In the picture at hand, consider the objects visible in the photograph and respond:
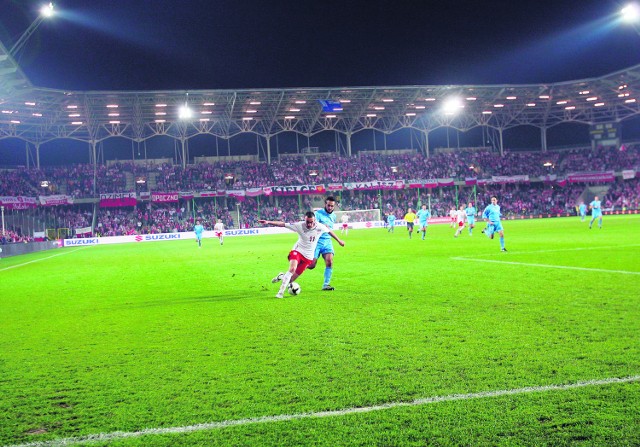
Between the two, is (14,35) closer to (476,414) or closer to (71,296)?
(71,296)

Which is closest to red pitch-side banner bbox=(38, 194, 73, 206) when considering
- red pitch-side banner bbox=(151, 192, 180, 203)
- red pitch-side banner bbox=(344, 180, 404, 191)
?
red pitch-side banner bbox=(151, 192, 180, 203)

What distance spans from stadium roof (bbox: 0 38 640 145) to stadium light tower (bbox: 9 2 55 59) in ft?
44.2

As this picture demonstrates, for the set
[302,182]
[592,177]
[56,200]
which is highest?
[302,182]

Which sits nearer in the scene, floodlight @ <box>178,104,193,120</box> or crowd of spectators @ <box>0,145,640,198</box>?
floodlight @ <box>178,104,193,120</box>

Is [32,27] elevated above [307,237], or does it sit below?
above

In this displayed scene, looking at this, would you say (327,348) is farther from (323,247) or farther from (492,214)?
(492,214)

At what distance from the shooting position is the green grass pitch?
440 cm

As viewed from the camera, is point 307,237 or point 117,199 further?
point 117,199

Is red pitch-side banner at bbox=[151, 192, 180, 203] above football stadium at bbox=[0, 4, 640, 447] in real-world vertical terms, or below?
above

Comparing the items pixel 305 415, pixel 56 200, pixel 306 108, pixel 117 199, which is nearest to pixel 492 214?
pixel 305 415

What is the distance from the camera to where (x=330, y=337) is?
310 inches

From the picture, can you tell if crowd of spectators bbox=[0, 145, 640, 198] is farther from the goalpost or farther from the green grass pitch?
the green grass pitch

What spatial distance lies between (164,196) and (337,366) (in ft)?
207

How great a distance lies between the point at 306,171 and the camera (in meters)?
73.2
